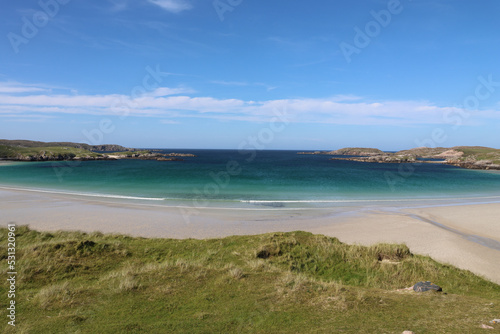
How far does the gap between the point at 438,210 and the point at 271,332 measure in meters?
32.4

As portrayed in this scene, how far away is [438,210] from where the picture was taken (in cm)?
3016

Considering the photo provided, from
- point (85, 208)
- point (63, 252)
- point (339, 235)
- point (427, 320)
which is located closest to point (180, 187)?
point (85, 208)

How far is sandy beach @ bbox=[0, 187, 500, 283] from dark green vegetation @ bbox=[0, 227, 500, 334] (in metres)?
7.07

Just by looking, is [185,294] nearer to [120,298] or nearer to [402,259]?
[120,298]

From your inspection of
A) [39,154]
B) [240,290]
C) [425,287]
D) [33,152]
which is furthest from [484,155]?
[33,152]

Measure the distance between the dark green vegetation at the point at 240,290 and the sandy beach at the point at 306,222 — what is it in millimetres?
7073

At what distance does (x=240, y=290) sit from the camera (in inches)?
301

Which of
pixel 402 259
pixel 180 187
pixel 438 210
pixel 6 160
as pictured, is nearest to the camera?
pixel 402 259

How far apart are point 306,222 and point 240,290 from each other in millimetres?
17039

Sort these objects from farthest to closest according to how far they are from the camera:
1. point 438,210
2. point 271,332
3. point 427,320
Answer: point 438,210 → point 427,320 → point 271,332

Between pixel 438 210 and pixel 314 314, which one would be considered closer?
pixel 314 314
